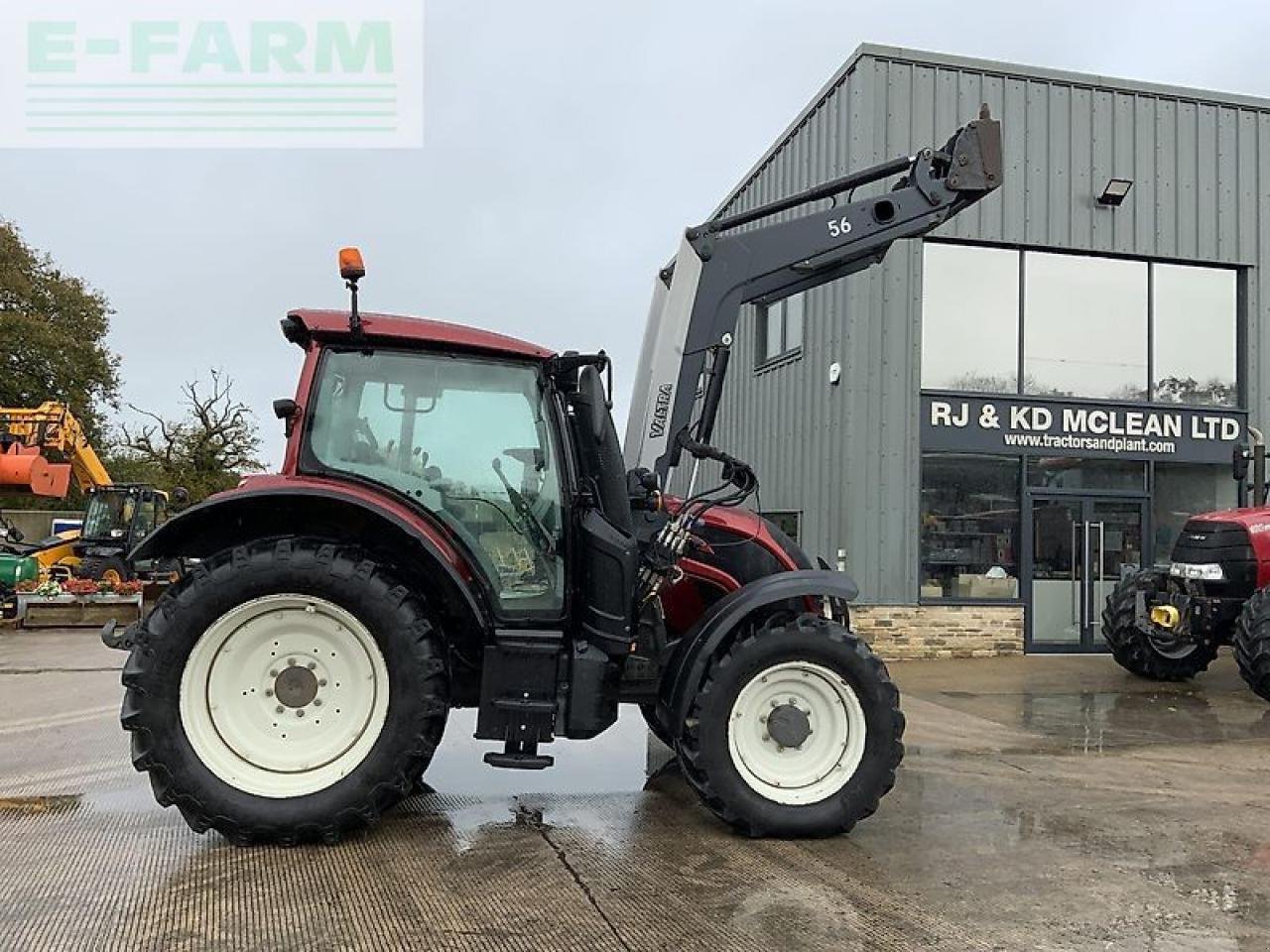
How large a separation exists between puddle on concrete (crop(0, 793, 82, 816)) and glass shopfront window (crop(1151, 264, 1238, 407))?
478 inches

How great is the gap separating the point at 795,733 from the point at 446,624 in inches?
64.6

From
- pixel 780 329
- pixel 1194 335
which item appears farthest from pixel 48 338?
pixel 1194 335

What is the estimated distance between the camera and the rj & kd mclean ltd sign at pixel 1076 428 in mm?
12008

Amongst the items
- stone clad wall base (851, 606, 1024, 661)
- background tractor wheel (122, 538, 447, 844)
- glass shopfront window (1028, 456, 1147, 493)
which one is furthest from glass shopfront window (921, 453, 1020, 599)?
background tractor wheel (122, 538, 447, 844)

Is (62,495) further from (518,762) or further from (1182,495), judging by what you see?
(1182,495)

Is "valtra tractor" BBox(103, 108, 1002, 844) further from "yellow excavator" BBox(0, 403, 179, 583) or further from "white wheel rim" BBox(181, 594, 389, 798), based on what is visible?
"yellow excavator" BBox(0, 403, 179, 583)

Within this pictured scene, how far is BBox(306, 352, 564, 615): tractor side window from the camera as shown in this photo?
181 inches

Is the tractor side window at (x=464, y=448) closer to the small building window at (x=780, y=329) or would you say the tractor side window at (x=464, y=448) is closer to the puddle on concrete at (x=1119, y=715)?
the puddle on concrete at (x=1119, y=715)

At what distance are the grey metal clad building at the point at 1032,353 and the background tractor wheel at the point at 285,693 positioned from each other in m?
8.03

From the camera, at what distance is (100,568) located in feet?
55.8

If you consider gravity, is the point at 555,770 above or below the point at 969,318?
below

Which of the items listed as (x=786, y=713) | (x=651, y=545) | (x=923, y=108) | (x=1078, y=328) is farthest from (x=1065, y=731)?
(x=923, y=108)

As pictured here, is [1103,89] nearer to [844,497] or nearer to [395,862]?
[844,497]

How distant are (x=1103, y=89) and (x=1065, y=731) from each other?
8.50 m
